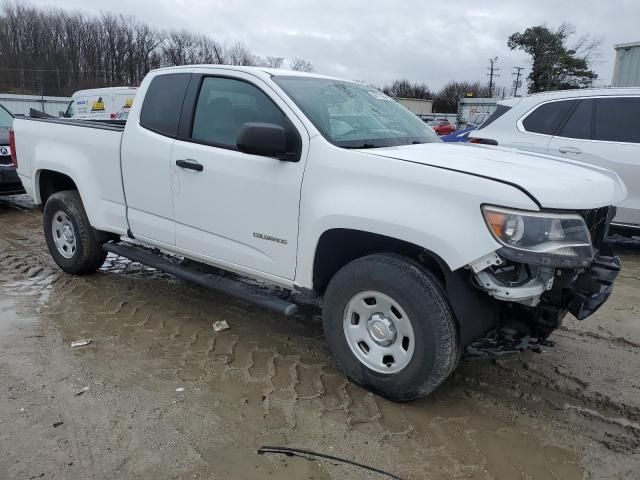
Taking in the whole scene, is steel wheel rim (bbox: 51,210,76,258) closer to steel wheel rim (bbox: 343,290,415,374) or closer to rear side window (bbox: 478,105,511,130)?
steel wheel rim (bbox: 343,290,415,374)

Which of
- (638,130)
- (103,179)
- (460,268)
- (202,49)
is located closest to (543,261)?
(460,268)

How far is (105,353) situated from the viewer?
12.3 ft

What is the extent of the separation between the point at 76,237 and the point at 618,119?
5.98m

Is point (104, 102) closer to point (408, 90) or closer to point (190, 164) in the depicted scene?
point (190, 164)

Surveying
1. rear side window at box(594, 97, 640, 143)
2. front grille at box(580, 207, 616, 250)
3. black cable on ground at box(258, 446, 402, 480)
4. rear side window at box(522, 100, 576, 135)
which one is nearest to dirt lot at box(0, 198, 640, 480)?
black cable on ground at box(258, 446, 402, 480)

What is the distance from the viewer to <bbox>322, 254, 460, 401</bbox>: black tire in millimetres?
2834

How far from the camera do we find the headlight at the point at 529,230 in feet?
8.45

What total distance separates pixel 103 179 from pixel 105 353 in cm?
161

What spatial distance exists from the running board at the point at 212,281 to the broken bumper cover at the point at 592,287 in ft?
5.48

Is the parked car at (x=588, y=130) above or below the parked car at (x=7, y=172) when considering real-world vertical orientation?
above

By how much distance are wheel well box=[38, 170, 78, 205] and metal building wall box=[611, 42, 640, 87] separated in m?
12.5

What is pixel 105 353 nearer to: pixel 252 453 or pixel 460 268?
pixel 252 453

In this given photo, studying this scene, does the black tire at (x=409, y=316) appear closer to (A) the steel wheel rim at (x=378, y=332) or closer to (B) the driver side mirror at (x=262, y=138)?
(A) the steel wheel rim at (x=378, y=332)

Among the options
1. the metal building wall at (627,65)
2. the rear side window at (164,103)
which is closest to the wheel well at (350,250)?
the rear side window at (164,103)
